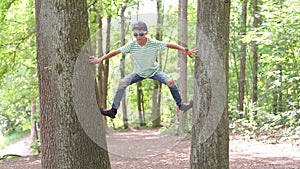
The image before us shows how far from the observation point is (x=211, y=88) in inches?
190

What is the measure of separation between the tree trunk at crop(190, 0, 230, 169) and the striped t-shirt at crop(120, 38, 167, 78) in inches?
19.5

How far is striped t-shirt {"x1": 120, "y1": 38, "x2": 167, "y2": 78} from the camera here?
481cm

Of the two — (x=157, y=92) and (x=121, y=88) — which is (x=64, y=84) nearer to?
(x=121, y=88)

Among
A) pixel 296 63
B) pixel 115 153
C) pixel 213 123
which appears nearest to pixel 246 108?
pixel 296 63

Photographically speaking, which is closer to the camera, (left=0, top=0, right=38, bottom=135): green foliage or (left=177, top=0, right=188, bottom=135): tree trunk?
(left=0, top=0, right=38, bottom=135): green foliage

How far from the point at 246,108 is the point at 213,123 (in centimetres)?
910

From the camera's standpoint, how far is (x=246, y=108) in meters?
13.6

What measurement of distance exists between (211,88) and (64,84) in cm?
169

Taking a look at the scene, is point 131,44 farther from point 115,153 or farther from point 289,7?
point 289,7

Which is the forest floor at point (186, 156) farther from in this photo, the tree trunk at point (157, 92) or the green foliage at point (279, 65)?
the tree trunk at point (157, 92)

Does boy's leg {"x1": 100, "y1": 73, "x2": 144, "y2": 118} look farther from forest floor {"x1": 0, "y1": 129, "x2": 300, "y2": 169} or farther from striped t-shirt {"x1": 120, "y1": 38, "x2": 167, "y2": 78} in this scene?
forest floor {"x1": 0, "y1": 129, "x2": 300, "y2": 169}

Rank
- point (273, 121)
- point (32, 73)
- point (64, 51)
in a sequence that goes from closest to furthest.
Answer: point (64, 51), point (273, 121), point (32, 73)

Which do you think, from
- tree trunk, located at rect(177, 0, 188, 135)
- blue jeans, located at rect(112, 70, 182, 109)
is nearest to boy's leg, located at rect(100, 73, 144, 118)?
blue jeans, located at rect(112, 70, 182, 109)

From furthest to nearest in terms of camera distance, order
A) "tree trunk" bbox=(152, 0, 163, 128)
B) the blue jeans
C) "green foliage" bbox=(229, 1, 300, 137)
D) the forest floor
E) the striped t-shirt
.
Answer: "tree trunk" bbox=(152, 0, 163, 128)
"green foliage" bbox=(229, 1, 300, 137)
the forest floor
the blue jeans
the striped t-shirt
